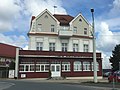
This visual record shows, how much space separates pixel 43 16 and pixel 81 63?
1350 cm

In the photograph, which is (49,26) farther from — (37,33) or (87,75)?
(87,75)

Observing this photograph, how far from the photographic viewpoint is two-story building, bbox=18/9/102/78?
160ft

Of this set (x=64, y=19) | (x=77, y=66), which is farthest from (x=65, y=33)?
(x=77, y=66)

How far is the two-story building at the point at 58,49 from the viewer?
160 ft

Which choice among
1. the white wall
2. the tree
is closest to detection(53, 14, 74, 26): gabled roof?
the white wall

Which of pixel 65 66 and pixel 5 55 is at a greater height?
pixel 5 55

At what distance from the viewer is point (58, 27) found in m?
56.9

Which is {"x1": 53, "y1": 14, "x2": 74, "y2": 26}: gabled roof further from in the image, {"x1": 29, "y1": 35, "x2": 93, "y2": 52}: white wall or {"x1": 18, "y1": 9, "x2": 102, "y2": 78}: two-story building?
{"x1": 29, "y1": 35, "x2": 93, "y2": 52}: white wall

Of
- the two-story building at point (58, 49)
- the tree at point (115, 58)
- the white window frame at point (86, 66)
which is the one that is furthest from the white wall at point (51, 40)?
the tree at point (115, 58)

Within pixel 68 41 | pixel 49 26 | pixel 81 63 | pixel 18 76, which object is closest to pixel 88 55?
pixel 81 63

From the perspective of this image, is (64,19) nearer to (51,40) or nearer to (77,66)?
(51,40)

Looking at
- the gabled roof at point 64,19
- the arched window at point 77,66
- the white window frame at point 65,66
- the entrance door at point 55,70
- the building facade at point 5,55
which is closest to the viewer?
the entrance door at point 55,70

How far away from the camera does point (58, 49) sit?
184ft

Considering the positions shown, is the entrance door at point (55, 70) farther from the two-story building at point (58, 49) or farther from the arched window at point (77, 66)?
the arched window at point (77, 66)
